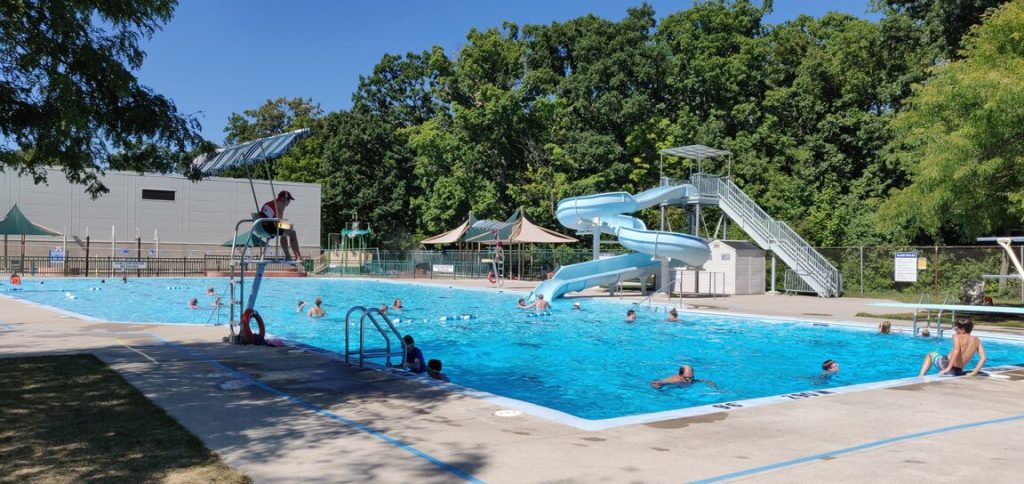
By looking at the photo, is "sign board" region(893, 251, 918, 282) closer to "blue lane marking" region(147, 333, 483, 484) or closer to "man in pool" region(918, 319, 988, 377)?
"man in pool" region(918, 319, 988, 377)

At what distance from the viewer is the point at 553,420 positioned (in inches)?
291

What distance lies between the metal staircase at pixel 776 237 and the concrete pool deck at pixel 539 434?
19.4 meters

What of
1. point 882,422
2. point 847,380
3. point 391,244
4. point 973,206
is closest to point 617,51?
point 391,244

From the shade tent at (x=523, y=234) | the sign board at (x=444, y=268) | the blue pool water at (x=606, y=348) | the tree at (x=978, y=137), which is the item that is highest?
the tree at (x=978, y=137)

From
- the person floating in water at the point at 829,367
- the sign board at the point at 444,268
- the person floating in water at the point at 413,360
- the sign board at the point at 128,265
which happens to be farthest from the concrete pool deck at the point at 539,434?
the sign board at the point at 128,265

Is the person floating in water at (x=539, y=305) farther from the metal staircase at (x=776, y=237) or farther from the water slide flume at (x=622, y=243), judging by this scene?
the metal staircase at (x=776, y=237)

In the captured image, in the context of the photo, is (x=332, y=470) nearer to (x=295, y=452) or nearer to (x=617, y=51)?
(x=295, y=452)

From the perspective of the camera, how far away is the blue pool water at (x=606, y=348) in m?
12.1

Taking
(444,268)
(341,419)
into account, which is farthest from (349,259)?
(341,419)

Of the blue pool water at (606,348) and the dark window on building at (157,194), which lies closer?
the blue pool water at (606,348)

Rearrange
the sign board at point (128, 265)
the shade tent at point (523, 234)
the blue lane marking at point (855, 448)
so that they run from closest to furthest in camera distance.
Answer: the blue lane marking at point (855, 448) < the shade tent at point (523, 234) < the sign board at point (128, 265)

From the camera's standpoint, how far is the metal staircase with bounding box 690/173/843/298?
29.4 meters

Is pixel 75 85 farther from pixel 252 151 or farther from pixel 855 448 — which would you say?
pixel 855 448

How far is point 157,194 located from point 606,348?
4456 centimetres
